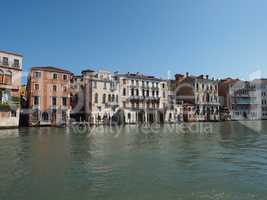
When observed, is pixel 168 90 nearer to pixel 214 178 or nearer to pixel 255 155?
pixel 255 155

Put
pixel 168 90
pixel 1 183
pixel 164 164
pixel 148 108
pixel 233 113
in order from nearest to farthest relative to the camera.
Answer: pixel 1 183, pixel 164 164, pixel 148 108, pixel 168 90, pixel 233 113

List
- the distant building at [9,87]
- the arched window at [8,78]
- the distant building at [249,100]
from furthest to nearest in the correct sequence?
1. the distant building at [249,100]
2. the arched window at [8,78]
3. the distant building at [9,87]

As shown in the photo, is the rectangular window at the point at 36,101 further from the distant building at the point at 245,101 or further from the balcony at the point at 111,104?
the distant building at the point at 245,101

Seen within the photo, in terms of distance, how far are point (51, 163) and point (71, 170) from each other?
1763 millimetres

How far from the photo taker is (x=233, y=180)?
8.34 metres

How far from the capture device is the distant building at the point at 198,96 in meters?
66.4

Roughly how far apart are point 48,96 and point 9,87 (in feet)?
23.8

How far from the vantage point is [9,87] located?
38.1 m

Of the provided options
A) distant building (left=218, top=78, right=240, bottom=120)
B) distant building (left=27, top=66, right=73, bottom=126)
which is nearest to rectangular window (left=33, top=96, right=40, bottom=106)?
distant building (left=27, top=66, right=73, bottom=126)

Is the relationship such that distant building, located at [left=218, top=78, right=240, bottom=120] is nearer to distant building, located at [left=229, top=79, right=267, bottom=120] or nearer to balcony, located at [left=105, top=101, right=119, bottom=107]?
distant building, located at [left=229, top=79, right=267, bottom=120]

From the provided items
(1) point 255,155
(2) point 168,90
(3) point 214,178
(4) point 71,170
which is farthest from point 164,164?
(2) point 168,90

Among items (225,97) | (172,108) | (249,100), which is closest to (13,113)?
(172,108)

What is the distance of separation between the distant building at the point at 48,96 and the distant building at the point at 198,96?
29.7 m

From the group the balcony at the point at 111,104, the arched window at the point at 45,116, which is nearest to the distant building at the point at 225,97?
the balcony at the point at 111,104
